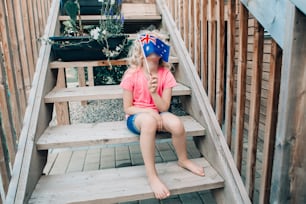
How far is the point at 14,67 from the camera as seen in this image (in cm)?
160

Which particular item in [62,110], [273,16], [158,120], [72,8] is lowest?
[62,110]

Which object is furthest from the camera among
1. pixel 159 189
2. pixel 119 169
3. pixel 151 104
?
pixel 151 104

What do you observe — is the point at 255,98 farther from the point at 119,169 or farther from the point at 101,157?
the point at 101,157

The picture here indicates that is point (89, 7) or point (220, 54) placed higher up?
point (89, 7)

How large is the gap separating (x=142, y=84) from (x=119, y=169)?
1.62 ft

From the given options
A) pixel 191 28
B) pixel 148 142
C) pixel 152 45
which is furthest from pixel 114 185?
pixel 191 28

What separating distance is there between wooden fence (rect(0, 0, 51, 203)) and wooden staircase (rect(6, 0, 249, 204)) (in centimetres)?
14

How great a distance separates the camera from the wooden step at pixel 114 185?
1.23 m

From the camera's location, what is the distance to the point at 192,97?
5.64 ft

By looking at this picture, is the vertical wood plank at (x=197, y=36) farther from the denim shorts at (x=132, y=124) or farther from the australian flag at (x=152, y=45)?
the denim shorts at (x=132, y=124)

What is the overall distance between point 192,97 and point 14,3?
1236 millimetres

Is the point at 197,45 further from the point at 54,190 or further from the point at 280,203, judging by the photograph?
the point at 54,190

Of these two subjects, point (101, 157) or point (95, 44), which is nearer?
point (95, 44)

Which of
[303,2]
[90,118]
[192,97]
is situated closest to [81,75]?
[90,118]
